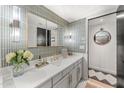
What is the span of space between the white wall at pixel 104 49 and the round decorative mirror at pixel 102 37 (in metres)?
0.09

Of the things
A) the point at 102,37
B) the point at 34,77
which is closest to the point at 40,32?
the point at 34,77

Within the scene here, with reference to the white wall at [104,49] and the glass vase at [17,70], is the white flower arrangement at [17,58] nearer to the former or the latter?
the glass vase at [17,70]

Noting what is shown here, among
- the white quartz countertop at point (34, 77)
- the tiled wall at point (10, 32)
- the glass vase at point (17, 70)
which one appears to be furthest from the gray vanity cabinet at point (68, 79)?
the tiled wall at point (10, 32)

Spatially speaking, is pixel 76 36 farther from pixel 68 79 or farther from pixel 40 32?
pixel 68 79


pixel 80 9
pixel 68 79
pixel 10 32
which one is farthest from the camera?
pixel 80 9

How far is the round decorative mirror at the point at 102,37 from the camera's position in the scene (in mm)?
2776

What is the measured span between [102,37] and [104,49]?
1.22 ft

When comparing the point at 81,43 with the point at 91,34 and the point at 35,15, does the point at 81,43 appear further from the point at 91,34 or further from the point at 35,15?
the point at 35,15

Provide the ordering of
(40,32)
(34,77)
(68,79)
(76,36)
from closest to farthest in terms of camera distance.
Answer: (34,77) → (68,79) → (40,32) → (76,36)

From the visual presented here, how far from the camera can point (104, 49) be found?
2.85 m

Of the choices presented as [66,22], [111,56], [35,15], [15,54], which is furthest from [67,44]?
[15,54]

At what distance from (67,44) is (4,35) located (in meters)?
2.42

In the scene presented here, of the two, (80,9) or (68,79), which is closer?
(68,79)
